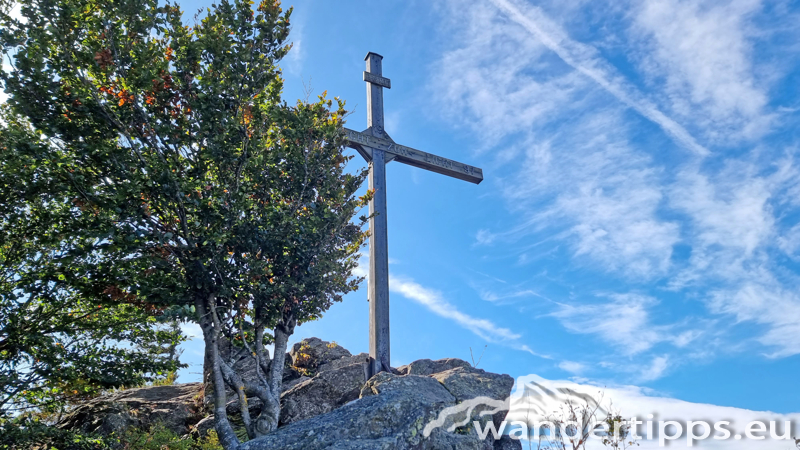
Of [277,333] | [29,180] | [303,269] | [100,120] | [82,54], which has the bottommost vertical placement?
[277,333]

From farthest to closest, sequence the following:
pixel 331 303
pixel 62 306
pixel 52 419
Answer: pixel 52 419, pixel 331 303, pixel 62 306

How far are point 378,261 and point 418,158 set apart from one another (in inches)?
168

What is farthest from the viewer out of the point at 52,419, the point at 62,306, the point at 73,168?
the point at 52,419

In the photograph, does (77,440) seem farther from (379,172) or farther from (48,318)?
(379,172)

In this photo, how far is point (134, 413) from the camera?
47.6 ft

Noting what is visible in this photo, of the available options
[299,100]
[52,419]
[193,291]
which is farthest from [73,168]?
[52,419]

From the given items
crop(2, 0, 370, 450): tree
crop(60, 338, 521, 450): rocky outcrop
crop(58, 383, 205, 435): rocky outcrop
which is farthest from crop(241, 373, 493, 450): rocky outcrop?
crop(58, 383, 205, 435): rocky outcrop

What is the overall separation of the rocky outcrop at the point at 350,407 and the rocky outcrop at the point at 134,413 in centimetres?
3

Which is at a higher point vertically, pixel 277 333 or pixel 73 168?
pixel 73 168

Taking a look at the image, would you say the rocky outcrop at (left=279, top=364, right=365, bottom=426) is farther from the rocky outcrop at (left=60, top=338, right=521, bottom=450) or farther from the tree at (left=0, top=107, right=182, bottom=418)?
the tree at (left=0, top=107, right=182, bottom=418)

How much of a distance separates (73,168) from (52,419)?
30.0ft

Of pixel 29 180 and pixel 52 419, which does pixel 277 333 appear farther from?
pixel 52 419

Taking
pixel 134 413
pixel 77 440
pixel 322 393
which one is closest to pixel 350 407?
pixel 322 393

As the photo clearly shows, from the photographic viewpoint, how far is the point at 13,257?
41.4 feet
